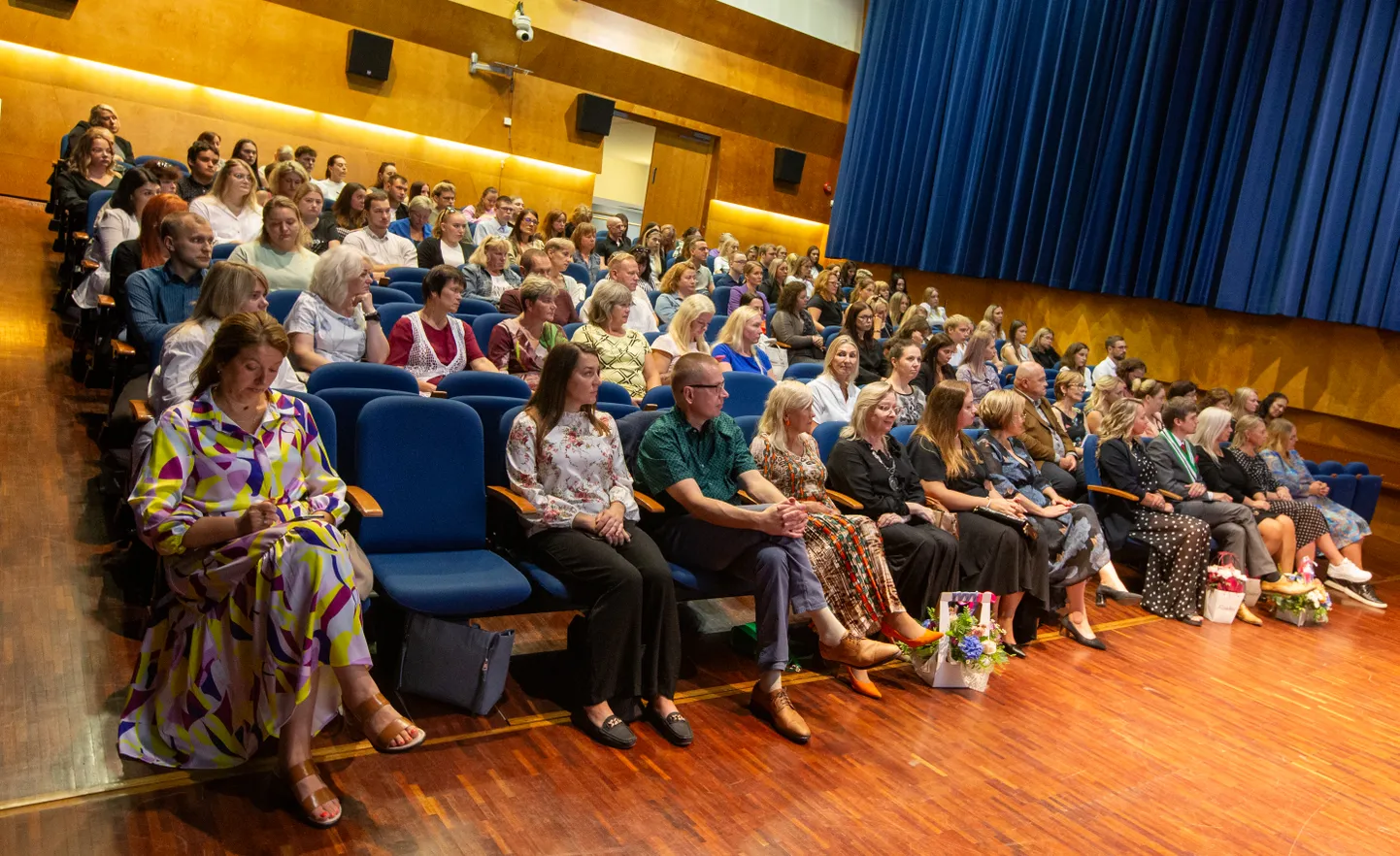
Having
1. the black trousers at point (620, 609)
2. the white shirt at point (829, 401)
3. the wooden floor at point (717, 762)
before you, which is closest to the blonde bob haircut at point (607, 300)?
the white shirt at point (829, 401)

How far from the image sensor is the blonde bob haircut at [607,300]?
4.42 meters

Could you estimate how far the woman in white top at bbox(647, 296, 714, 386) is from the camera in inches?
177

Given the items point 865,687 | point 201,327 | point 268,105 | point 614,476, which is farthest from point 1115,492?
point 268,105

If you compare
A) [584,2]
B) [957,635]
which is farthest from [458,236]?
[584,2]

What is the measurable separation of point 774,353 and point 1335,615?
3287 millimetres

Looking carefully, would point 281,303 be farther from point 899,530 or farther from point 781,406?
point 899,530

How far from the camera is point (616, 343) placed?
445 cm

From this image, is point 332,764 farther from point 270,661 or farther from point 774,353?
point 774,353

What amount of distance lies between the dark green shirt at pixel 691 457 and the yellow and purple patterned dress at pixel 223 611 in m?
1.08

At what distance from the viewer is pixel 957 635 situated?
3.46m

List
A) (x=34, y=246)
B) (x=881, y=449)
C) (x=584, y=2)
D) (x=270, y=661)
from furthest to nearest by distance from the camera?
(x=584, y=2) → (x=34, y=246) → (x=881, y=449) → (x=270, y=661)

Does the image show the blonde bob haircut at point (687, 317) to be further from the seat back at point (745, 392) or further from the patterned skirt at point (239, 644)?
the patterned skirt at point (239, 644)

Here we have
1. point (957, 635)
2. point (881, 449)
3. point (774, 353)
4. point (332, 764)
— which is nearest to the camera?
point (332, 764)

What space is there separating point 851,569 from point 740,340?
1900 millimetres
